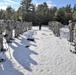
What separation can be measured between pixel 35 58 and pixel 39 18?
187 feet

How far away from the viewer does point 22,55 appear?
40.0 ft

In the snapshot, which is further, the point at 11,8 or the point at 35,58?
the point at 11,8

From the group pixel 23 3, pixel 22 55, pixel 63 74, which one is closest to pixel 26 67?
pixel 63 74

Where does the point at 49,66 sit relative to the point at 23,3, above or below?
below

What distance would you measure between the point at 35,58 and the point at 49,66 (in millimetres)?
1774

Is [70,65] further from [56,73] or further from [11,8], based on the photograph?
[11,8]

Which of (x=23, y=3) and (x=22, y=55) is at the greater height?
(x=23, y=3)

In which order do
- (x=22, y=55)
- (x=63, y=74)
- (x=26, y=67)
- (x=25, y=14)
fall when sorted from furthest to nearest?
1. (x=25, y=14)
2. (x=22, y=55)
3. (x=26, y=67)
4. (x=63, y=74)

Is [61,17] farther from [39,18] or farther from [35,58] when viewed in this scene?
[35,58]

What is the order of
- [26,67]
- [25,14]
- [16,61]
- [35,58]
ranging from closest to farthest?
[26,67]
[16,61]
[35,58]
[25,14]

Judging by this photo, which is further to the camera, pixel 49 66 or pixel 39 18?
pixel 39 18

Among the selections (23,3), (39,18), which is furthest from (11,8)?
(39,18)

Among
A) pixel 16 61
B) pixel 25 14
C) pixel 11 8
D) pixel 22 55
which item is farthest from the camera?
pixel 11 8

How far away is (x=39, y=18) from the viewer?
68.1 m
